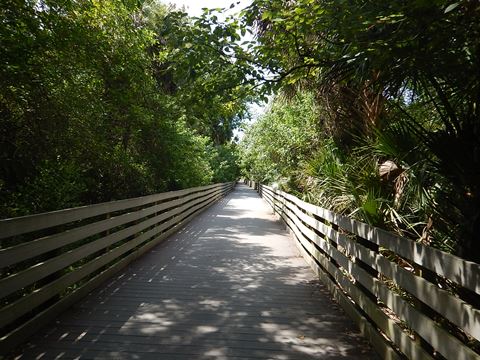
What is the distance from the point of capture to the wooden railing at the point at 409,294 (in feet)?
7.09

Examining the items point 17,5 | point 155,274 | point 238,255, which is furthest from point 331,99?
point 17,5

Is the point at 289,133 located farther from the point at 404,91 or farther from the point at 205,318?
the point at 205,318

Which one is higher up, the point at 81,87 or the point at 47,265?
the point at 81,87

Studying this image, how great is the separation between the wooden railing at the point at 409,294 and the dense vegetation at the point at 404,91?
2.04 feet

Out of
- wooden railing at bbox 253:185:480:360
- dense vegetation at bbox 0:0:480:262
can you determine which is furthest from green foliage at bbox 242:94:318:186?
wooden railing at bbox 253:185:480:360

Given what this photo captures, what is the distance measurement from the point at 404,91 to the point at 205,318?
3513 millimetres

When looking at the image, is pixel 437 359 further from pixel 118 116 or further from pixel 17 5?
pixel 118 116

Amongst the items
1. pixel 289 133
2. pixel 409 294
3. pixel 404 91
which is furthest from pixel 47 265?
pixel 289 133

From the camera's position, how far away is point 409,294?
363 cm

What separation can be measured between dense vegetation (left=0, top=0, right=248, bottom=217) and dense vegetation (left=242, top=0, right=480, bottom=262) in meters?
0.91

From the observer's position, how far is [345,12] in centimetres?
379

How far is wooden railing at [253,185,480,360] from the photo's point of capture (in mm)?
2162

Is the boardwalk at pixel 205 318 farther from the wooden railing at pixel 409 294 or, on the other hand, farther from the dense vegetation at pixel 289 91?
the dense vegetation at pixel 289 91

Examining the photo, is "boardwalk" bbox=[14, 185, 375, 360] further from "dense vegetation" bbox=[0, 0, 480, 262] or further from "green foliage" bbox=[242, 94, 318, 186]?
"green foliage" bbox=[242, 94, 318, 186]
